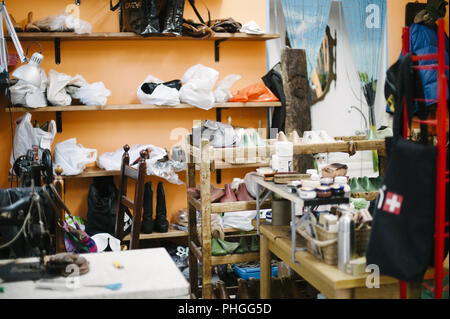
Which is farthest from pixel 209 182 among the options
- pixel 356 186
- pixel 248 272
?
pixel 248 272

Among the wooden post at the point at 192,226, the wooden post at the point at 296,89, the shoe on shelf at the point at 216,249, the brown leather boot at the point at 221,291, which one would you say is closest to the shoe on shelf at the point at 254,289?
the brown leather boot at the point at 221,291

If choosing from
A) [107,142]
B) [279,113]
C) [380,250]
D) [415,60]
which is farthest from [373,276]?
[107,142]

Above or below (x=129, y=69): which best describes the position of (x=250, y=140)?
below

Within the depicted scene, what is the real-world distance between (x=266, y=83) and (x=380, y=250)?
2.81 m

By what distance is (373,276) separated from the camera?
2.07 meters

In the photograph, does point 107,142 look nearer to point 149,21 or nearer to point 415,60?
point 149,21

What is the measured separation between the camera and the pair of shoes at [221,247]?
3096 mm

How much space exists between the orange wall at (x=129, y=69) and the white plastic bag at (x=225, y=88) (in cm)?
18

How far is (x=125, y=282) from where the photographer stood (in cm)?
186

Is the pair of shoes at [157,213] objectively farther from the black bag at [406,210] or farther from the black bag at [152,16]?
the black bag at [406,210]

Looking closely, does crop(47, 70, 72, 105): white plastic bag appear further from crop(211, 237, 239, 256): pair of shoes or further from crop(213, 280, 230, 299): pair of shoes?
crop(213, 280, 230, 299): pair of shoes

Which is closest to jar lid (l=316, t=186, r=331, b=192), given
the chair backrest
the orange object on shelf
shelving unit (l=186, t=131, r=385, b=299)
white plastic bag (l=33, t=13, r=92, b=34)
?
shelving unit (l=186, t=131, r=385, b=299)

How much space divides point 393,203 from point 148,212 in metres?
2.61

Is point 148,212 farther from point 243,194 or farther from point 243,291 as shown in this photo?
point 243,291
